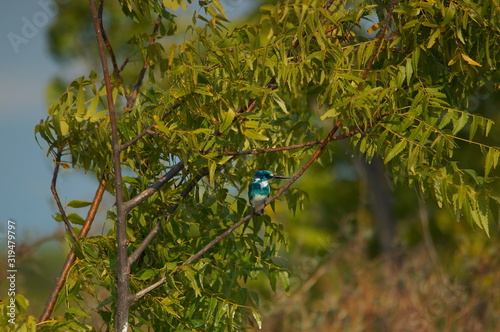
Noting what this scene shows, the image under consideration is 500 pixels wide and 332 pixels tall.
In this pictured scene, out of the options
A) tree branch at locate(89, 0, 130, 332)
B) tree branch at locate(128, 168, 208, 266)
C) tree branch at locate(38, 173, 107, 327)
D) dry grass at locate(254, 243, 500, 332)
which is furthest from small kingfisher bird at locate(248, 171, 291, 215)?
dry grass at locate(254, 243, 500, 332)

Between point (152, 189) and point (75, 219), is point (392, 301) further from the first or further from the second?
point (152, 189)

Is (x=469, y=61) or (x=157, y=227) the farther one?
(x=157, y=227)

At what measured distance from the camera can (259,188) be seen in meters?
3.79

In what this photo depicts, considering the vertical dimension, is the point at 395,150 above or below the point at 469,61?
below

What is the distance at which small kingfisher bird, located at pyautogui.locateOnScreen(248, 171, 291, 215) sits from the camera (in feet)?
12.2

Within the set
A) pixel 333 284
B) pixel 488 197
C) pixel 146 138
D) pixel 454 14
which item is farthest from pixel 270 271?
pixel 333 284

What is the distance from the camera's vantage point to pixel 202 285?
3354 mm

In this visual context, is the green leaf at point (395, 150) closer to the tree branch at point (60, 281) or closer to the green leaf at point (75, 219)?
the tree branch at point (60, 281)

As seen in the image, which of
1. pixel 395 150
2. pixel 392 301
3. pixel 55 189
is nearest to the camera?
pixel 395 150

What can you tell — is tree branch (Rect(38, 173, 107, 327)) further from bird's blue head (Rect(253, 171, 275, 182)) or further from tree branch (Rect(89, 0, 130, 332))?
bird's blue head (Rect(253, 171, 275, 182))

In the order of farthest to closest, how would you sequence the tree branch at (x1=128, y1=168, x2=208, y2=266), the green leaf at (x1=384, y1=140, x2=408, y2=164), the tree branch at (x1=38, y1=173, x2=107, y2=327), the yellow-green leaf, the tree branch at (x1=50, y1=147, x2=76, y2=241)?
the tree branch at (x1=38, y1=173, x2=107, y2=327), the tree branch at (x1=50, y1=147, x2=76, y2=241), the tree branch at (x1=128, y1=168, x2=208, y2=266), the yellow-green leaf, the green leaf at (x1=384, y1=140, x2=408, y2=164)

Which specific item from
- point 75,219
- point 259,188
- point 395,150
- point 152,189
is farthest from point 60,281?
point 395,150

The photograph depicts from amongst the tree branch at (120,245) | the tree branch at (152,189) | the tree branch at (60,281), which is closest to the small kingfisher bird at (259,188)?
the tree branch at (152,189)

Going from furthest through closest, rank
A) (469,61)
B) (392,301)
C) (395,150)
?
1. (392,301)
2. (469,61)
3. (395,150)
